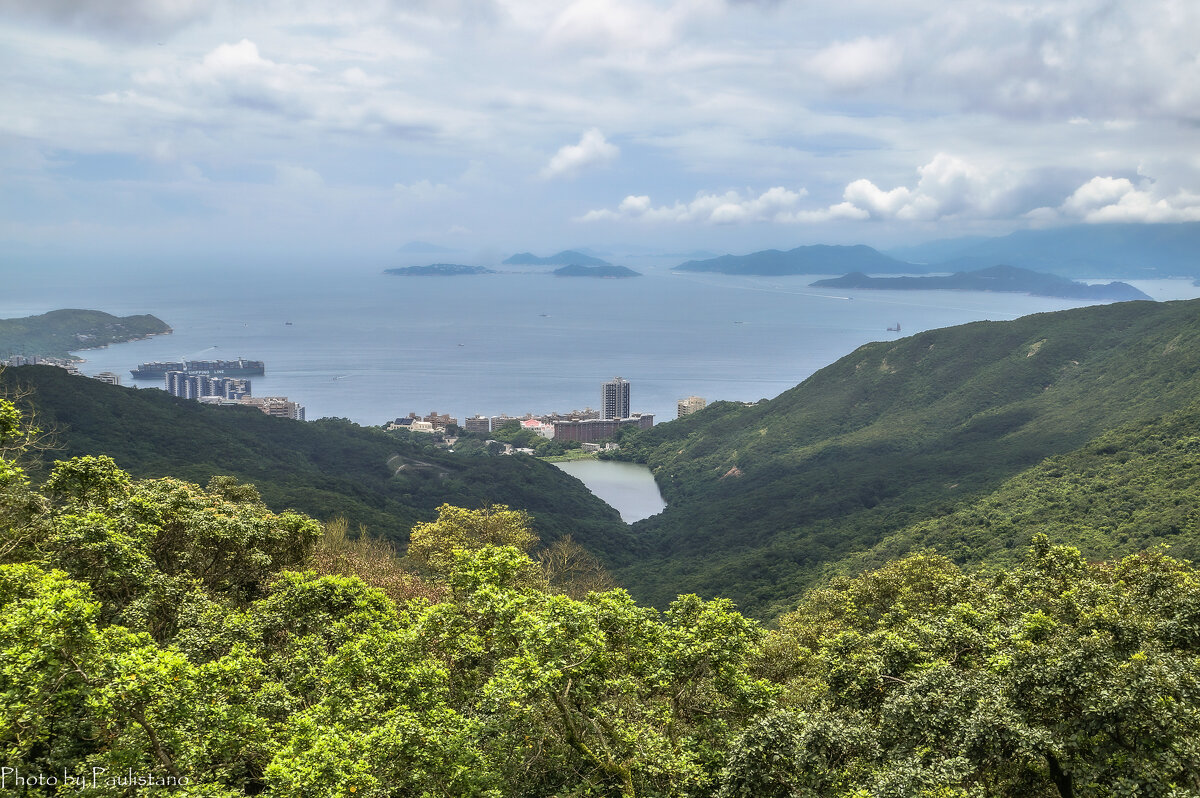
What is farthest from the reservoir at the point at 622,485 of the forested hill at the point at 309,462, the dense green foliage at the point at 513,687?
the dense green foliage at the point at 513,687

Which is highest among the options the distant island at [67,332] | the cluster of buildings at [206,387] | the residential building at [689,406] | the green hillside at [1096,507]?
the distant island at [67,332]

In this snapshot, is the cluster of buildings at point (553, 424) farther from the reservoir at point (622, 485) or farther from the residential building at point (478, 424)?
the reservoir at point (622, 485)

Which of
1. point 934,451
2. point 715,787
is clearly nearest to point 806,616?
point 715,787

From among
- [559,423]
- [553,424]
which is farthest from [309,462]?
[553,424]

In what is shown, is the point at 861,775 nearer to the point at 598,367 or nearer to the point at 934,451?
the point at 934,451

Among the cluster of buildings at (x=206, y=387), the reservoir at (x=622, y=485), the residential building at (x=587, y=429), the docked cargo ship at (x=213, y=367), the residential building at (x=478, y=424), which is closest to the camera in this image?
the reservoir at (x=622, y=485)

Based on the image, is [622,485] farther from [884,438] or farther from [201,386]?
[201,386]

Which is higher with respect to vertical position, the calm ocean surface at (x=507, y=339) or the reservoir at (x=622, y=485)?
the calm ocean surface at (x=507, y=339)
